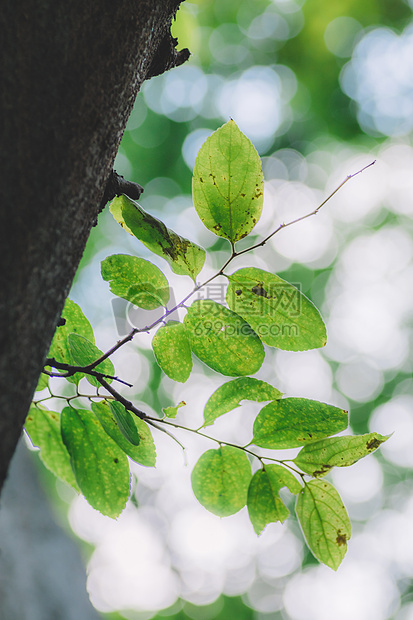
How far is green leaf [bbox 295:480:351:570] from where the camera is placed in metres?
0.48


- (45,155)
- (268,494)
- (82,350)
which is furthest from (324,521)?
(45,155)

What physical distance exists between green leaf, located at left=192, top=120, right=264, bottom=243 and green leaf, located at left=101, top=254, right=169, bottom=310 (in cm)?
9

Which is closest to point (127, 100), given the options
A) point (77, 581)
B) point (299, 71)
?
Answer: point (77, 581)

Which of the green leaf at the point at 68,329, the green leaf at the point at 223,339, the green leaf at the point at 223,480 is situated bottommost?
the green leaf at the point at 223,480

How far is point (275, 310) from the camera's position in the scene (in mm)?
462

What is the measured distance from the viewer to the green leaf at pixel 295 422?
451mm

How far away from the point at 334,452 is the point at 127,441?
0.77ft

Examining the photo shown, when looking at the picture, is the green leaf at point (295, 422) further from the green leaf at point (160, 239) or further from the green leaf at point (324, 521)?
the green leaf at point (160, 239)

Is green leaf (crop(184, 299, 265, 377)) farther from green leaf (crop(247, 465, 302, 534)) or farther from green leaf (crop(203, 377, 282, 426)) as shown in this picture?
green leaf (crop(247, 465, 302, 534))

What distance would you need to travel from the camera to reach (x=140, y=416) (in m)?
0.47

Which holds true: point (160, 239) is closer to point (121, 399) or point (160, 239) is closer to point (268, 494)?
point (121, 399)

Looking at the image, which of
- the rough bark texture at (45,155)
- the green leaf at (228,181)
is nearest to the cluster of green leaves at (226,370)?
the green leaf at (228,181)

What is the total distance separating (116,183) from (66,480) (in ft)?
1.22

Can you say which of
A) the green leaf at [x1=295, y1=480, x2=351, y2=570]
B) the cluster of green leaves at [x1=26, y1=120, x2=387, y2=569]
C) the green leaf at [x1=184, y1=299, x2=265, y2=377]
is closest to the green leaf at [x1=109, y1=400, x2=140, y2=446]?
the cluster of green leaves at [x1=26, y1=120, x2=387, y2=569]
